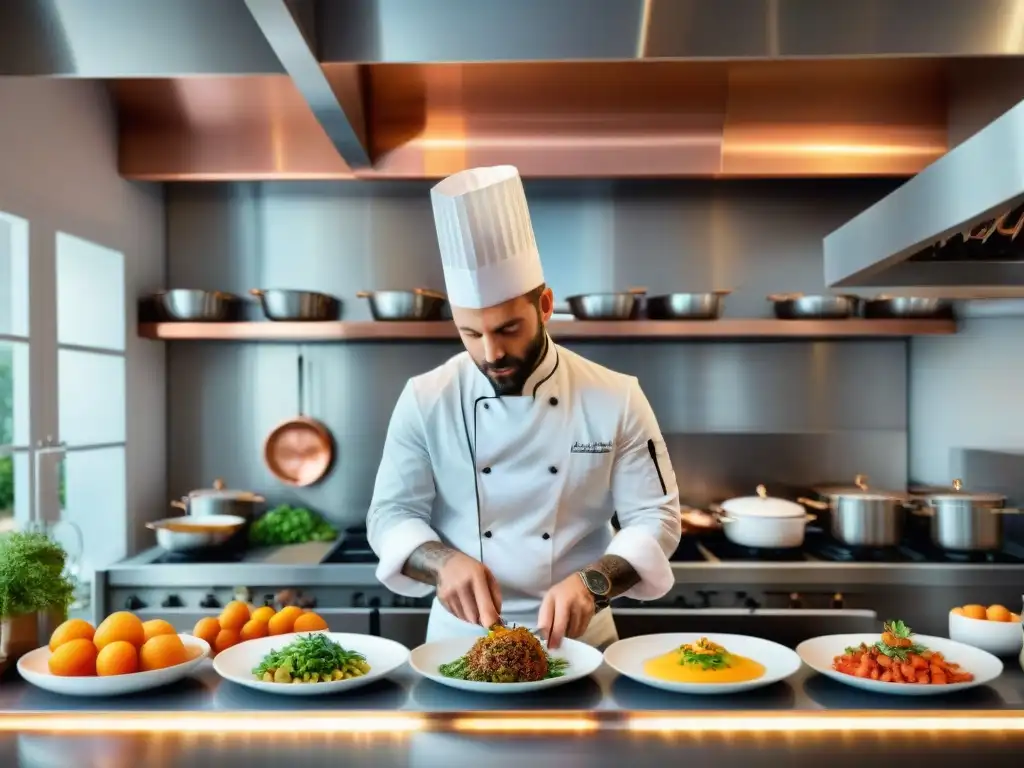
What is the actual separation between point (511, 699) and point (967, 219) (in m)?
1.11

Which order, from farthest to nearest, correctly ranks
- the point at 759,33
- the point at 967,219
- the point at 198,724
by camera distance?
the point at 759,33, the point at 198,724, the point at 967,219

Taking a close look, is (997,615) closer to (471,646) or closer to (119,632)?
(471,646)

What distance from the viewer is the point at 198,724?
1.56m

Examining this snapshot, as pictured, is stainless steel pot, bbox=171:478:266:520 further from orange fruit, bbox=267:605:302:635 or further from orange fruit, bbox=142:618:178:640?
orange fruit, bbox=142:618:178:640

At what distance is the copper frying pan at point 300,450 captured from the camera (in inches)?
164

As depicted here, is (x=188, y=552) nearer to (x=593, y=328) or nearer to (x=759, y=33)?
(x=593, y=328)

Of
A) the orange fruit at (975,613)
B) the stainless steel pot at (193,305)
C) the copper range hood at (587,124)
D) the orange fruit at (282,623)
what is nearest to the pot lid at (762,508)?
the copper range hood at (587,124)

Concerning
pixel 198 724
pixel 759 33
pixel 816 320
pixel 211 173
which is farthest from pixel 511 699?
pixel 211 173

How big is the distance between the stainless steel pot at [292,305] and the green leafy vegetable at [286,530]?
895 millimetres

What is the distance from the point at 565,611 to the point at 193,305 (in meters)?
2.62

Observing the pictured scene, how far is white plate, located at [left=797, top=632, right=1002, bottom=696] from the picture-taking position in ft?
5.24

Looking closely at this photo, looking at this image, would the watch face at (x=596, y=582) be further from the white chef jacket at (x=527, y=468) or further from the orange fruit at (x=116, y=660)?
the orange fruit at (x=116, y=660)

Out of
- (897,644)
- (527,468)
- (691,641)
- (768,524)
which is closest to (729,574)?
(768,524)

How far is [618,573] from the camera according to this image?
6.64 feet
